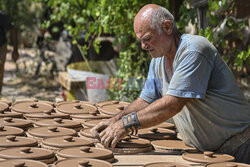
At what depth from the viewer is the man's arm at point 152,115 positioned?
2336 millimetres

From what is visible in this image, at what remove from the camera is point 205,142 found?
2488mm

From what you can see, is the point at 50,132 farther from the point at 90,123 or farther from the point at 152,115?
the point at 152,115

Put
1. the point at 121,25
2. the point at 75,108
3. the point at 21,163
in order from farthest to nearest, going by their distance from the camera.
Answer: the point at 121,25 → the point at 75,108 → the point at 21,163

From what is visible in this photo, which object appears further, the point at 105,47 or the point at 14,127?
the point at 105,47

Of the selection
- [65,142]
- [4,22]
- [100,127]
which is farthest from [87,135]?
[4,22]

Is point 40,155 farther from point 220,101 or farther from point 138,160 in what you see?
point 220,101

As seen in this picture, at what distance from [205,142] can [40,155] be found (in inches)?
38.3

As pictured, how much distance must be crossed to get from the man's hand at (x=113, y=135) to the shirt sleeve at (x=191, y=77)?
1.22 ft

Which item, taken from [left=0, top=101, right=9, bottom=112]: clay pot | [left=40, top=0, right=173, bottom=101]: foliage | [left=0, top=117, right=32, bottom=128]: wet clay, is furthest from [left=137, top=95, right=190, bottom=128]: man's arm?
[left=40, top=0, right=173, bottom=101]: foliage

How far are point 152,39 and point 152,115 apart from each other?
44cm

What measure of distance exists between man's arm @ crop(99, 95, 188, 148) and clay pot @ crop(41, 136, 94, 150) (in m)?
0.12

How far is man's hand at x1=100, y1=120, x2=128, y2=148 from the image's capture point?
2453 mm

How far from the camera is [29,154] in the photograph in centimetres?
226

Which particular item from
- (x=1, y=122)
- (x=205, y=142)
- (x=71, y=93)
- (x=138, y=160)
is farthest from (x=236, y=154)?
(x=71, y=93)
